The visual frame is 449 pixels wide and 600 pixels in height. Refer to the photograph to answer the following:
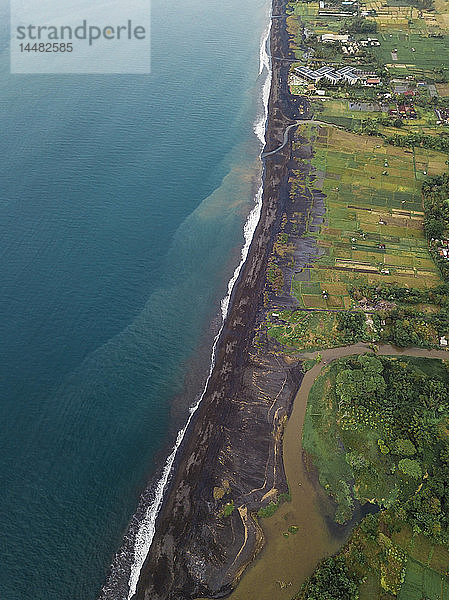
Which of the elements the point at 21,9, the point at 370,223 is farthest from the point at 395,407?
the point at 21,9

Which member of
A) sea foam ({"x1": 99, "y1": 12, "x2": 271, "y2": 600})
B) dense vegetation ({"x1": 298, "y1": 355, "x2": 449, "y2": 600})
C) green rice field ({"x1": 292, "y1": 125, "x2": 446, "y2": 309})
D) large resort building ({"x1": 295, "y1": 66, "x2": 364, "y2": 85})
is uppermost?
large resort building ({"x1": 295, "y1": 66, "x2": 364, "y2": 85})

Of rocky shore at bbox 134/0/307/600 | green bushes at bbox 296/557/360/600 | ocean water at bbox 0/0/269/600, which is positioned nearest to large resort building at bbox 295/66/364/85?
ocean water at bbox 0/0/269/600

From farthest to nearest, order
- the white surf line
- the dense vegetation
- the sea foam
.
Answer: the white surf line → the sea foam → the dense vegetation

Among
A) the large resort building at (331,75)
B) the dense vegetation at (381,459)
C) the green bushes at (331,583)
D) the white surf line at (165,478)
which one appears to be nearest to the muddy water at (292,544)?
the green bushes at (331,583)

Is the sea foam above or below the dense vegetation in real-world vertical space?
below

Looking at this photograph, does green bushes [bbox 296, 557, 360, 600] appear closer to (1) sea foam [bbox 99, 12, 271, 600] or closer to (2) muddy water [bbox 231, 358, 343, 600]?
(2) muddy water [bbox 231, 358, 343, 600]

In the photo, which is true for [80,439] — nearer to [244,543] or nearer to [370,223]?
[244,543]

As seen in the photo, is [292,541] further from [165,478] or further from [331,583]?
[165,478]

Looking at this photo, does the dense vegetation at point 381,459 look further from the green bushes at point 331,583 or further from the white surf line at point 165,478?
the white surf line at point 165,478

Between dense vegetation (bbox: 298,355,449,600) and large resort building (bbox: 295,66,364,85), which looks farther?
large resort building (bbox: 295,66,364,85)
